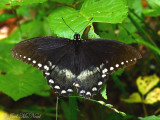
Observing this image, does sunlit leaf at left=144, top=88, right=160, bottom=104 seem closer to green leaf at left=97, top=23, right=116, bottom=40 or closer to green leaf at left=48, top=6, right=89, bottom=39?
green leaf at left=97, top=23, right=116, bottom=40

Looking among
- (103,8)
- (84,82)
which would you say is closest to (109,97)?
(84,82)

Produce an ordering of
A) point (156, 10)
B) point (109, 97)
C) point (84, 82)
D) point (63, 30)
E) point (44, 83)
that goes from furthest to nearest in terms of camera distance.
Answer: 1. point (109, 97)
2. point (44, 83)
3. point (156, 10)
4. point (84, 82)
5. point (63, 30)

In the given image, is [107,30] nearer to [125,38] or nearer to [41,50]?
[125,38]

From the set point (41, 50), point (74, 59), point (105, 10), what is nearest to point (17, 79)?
point (41, 50)

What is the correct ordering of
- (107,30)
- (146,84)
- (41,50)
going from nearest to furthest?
(41,50)
(107,30)
(146,84)

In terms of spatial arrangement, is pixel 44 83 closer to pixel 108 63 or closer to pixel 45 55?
pixel 45 55

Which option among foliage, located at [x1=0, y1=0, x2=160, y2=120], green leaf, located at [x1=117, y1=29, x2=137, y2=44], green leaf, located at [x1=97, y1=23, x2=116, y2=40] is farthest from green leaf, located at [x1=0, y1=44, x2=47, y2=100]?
green leaf, located at [x1=117, y1=29, x2=137, y2=44]

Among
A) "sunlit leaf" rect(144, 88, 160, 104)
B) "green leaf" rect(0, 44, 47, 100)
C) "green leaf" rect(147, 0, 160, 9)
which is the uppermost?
"green leaf" rect(147, 0, 160, 9)
